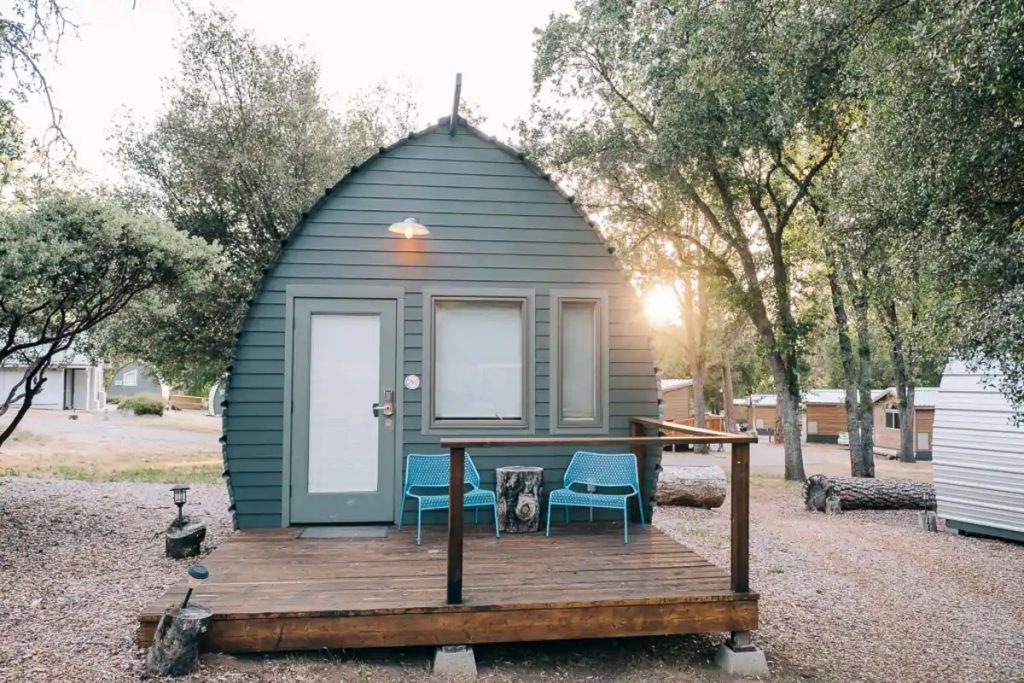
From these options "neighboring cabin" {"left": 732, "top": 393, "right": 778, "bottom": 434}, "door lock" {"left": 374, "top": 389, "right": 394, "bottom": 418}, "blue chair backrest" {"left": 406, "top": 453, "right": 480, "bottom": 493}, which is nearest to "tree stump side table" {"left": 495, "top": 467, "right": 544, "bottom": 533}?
"blue chair backrest" {"left": 406, "top": 453, "right": 480, "bottom": 493}

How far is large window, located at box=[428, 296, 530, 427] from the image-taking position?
557 cm

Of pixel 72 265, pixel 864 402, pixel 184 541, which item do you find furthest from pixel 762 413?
pixel 72 265

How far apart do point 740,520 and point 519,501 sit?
1.90m

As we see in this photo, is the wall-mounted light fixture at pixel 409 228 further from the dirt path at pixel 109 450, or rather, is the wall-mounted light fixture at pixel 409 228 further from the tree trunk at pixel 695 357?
the tree trunk at pixel 695 357

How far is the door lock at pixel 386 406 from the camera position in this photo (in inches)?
214

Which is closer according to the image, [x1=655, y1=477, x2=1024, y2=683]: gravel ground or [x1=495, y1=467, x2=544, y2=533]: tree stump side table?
[x1=655, y1=477, x2=1024, y2=683]: gravel ground

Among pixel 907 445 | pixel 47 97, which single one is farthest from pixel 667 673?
pixel 907 445

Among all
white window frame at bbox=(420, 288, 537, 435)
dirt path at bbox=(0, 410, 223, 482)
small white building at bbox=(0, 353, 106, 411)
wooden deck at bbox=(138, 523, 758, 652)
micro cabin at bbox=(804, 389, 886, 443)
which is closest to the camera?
wooden deck at bbox=(138, 523, 758, 652)

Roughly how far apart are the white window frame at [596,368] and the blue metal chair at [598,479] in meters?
0.26

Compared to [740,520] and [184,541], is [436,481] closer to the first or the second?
[740,520]

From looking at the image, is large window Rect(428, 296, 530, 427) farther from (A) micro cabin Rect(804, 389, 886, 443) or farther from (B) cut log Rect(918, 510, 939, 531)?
(A) micro cabin Rect(804, 389, 886, 443)

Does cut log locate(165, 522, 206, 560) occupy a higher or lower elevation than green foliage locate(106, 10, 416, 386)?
lower

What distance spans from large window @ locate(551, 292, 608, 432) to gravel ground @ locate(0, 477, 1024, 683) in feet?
6.26

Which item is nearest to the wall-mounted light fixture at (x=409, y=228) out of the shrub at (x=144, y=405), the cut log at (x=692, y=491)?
the cut log at (x=692, y=491)
